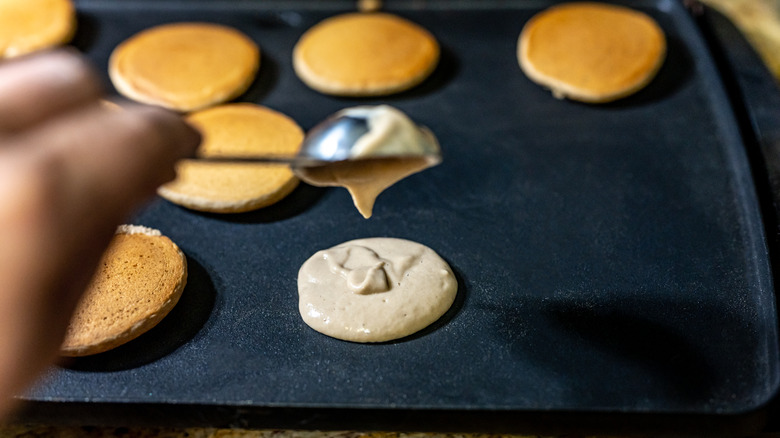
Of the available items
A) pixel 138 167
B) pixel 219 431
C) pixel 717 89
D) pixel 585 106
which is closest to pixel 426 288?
pixel 219 431

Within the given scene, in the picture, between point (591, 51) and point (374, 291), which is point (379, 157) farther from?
point (591, 51)

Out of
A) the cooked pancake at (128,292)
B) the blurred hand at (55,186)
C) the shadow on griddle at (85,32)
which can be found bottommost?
the cooked pancake at (128,292)

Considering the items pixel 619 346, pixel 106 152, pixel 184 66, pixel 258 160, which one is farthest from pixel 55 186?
pixel 184 66

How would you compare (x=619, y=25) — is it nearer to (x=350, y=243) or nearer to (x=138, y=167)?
(x=350, y=243)

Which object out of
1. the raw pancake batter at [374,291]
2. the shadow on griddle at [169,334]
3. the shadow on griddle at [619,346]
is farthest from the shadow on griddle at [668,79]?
the shadow on griddle at [169,334]

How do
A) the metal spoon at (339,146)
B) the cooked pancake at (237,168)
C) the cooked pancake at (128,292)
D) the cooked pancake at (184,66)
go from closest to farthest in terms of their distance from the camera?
the metal spoon at (339,146)
the cooked pancake at (128,292)
the cooked pancake at (237,168)
the cooked pancake at (184,66)

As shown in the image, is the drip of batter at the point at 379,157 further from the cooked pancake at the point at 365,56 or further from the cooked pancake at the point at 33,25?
the cooked pancake at the point at 33,25

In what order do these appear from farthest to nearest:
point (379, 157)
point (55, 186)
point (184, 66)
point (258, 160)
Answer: point (184, 66)
point (379, 157)
point (258, 160)
point (55, 186)
